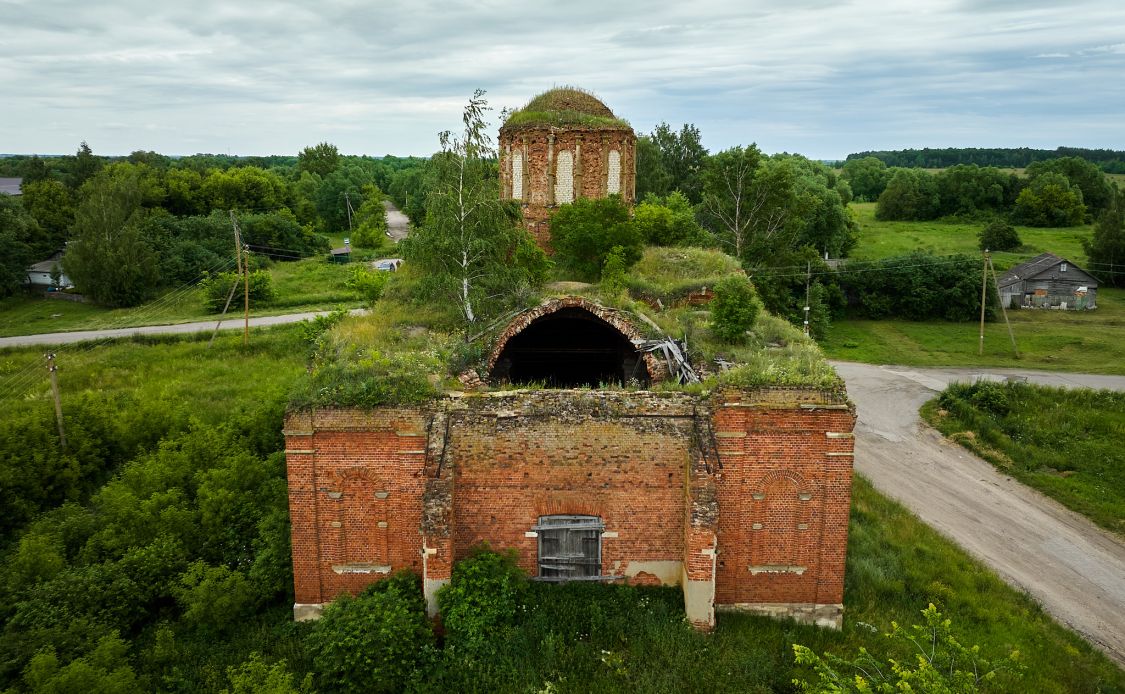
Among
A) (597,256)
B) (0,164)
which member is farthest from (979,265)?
(0,164)

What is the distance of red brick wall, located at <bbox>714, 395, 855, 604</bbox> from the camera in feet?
41.5

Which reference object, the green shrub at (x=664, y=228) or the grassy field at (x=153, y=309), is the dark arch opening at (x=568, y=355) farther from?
the grassy field at (x=153, y=309)

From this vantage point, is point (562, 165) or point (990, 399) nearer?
point (562, 165)

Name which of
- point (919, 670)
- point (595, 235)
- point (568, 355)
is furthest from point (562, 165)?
point (919, 670)

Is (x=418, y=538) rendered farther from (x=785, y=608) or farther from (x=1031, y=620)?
(x=1031, y=620)

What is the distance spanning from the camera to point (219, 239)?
5222cm

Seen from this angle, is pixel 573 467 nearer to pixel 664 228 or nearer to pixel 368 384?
pixel 368 384

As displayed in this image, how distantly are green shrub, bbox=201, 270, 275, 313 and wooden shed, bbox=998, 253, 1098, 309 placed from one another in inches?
1892

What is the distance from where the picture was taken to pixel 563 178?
2406cm

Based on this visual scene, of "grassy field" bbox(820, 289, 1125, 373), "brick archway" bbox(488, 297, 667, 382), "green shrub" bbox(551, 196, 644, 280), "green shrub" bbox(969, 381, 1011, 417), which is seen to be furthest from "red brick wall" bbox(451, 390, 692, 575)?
"grassy field" bbox(820, 289, 1125, 373)

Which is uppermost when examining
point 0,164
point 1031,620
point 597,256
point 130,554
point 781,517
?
point 0,164

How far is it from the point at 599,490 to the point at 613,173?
1405 centimetres

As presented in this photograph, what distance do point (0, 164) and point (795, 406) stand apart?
120015mm

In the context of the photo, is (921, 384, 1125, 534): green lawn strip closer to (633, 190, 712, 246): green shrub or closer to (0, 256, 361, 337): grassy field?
(633, 190, 712, 246): green shrub
